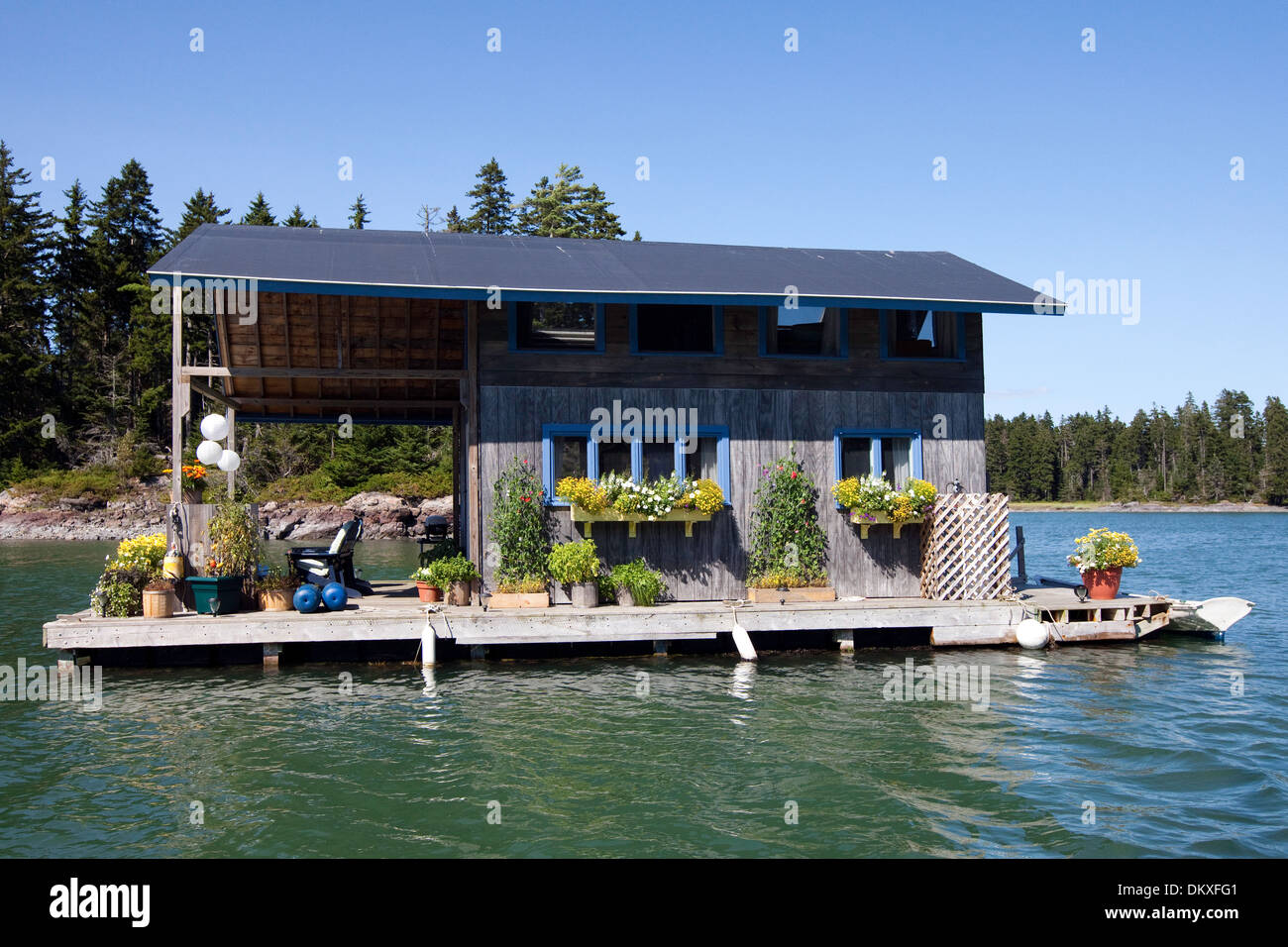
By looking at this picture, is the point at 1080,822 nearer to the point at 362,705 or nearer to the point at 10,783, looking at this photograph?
the point at 362,705

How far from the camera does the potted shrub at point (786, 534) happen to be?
15.9 meters

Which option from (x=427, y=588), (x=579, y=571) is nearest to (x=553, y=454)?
A: (x=579, y=571)

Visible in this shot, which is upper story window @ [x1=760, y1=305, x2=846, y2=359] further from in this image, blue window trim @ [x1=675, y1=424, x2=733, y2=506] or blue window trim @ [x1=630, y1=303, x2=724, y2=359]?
blue window trim @ [x1=675, y1=424, x2=733, y2=506]

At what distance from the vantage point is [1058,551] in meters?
47.3

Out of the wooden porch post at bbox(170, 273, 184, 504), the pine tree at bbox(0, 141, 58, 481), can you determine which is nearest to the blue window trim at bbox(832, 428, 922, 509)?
the wooden porch post at bbox(170, 273, 184, 504)

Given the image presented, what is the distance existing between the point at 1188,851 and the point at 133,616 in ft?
41.8

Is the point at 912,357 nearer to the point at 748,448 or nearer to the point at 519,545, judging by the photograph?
the point at 748,448

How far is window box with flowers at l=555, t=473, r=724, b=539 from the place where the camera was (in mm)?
14859

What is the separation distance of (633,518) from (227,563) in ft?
19.1

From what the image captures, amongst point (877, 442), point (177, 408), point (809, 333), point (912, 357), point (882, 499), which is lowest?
point (882, 499)

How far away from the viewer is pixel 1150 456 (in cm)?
11894

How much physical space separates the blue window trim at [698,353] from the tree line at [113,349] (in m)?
38.2

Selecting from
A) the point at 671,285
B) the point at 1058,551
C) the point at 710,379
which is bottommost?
the point at 1058,551
